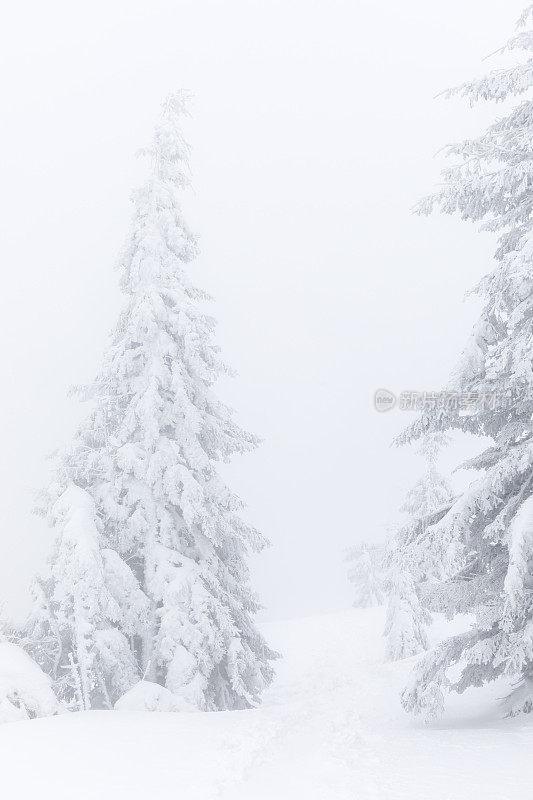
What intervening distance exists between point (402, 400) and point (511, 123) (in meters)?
4.82

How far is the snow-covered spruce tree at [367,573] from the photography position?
4712cm

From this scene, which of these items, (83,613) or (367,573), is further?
(367,573)

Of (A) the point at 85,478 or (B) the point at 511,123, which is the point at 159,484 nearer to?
(A) the point at 85,478

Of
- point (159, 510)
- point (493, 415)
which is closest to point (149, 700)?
point (159, 510)

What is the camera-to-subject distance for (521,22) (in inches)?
416

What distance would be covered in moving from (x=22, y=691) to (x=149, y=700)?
2.67m

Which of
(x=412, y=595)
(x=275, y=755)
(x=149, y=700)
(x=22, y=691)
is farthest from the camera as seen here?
(x=412, y=595)

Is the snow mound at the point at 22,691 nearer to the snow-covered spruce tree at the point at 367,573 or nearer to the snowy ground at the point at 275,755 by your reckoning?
the snowy ground at the point at 275,755

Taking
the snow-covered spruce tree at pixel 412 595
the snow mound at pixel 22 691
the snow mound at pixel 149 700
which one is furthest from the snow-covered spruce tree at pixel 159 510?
the snow-covered spruce tree at pixel 412 595

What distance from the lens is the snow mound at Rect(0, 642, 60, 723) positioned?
12852mm

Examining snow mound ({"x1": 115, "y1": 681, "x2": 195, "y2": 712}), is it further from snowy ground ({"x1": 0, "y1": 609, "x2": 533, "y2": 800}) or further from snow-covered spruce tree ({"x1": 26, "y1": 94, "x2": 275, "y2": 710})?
snowy ground ({"x1": 0, "y1": 609, "x2": 533, "y2": 800})

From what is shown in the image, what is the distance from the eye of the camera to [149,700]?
44.8 feet

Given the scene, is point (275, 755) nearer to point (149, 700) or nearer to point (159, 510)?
point (149, 700)

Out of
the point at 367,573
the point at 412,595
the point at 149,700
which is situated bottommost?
the point at 149,700
